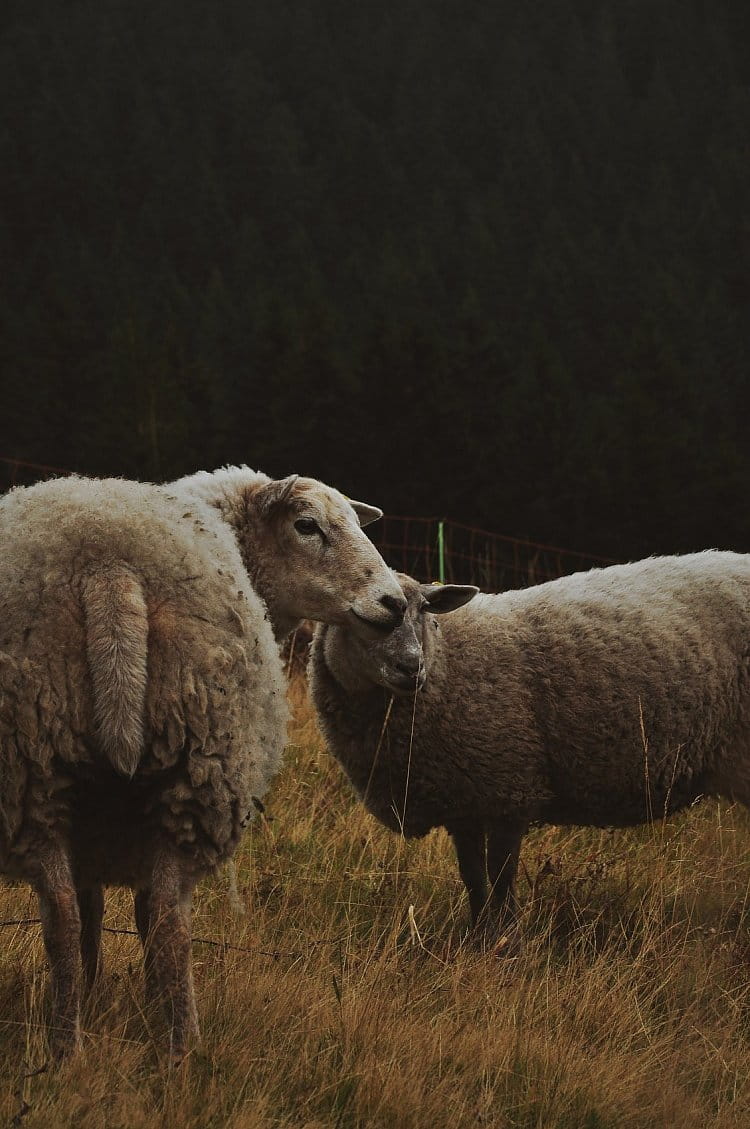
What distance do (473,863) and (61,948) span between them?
212 centimetres

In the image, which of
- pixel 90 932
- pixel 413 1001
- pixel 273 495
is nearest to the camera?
pixel 90 932

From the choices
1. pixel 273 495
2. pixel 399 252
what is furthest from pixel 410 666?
pixel 399 252

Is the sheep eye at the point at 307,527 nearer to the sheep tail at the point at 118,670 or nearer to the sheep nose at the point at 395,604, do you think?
the sheep nose at the point at 395,604

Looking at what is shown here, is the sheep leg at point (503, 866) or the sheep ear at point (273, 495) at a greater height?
the sheep ear at point (273, 495)

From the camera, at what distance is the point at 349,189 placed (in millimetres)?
82625

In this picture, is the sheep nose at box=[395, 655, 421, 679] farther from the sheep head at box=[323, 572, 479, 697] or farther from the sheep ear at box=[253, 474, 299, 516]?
the sheep ear at box=[253, 474, 299, 516]

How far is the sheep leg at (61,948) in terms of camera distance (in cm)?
257

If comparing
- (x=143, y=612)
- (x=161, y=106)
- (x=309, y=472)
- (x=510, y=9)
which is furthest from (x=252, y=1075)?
(x=510, y=9)

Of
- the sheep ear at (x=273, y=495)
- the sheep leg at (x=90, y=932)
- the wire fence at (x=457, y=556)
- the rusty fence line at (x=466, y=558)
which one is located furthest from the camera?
the rusty fence line at (x=466, y=558)

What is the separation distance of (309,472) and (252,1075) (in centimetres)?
3426

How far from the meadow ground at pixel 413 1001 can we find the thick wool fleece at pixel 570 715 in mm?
299

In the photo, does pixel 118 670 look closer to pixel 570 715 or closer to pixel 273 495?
pixel 273 495


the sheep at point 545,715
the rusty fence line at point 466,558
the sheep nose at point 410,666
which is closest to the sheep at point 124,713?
the sheep nose at point 410,666

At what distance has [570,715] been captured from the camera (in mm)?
4449
